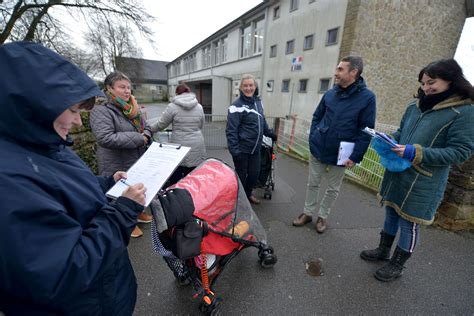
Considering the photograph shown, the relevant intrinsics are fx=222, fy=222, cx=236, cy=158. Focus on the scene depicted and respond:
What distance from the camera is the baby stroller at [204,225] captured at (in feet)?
4.47

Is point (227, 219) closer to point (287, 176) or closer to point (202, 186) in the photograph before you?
point (202, 186)

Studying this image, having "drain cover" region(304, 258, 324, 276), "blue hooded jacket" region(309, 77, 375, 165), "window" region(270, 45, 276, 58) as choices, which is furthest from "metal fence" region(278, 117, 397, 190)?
"window" region(270, 45, 276, 58)

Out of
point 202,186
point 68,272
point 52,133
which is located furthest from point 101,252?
point 202,186

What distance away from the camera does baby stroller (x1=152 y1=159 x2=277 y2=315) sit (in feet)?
4.47

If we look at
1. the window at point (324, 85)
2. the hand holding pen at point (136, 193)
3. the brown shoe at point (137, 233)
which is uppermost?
the window at point (324, 85)

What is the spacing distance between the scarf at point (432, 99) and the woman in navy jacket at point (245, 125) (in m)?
1.80

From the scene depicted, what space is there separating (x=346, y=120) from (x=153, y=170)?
85.8 inches

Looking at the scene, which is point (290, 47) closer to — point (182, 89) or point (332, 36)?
point (332, 36)

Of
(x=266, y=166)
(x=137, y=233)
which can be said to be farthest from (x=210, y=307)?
(x=266, y=166)

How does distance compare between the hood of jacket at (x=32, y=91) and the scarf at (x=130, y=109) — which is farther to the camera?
the scarf at (x=130, y=109)

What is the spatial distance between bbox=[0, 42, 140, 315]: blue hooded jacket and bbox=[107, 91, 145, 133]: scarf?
1556mm

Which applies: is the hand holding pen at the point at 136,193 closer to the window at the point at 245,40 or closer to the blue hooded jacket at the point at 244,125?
the blue hooded jacket at the point at 244,125

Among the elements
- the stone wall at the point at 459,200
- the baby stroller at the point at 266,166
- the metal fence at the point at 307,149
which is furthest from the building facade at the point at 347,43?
the baby stroller at the point at 266,166

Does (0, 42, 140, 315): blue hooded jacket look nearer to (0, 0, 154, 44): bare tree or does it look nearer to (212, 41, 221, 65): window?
(0, 0, 154, 44): bare tree
